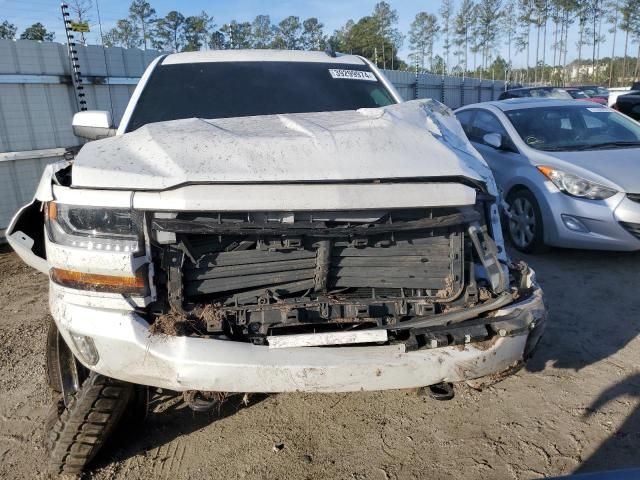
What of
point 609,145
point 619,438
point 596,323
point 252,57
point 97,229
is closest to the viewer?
point 97,229

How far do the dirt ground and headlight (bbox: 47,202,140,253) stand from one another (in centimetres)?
114

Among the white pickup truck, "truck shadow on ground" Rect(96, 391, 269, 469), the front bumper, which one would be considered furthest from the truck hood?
"truck shadow on ground" Rect(96, 391, 269, 469)

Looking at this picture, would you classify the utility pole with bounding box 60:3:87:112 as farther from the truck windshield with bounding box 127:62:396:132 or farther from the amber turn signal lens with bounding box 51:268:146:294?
the amber turn signal lens with bounding box 51:268:146:294

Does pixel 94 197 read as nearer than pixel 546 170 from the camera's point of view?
Yes

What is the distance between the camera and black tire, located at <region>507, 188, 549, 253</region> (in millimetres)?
4973

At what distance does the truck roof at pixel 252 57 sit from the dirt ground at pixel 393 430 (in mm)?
2375

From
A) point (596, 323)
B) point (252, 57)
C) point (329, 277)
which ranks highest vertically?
point (252, 57)

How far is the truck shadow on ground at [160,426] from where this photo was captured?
247 cm

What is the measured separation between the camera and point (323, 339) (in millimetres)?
1988

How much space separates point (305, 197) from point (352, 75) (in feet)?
7.38

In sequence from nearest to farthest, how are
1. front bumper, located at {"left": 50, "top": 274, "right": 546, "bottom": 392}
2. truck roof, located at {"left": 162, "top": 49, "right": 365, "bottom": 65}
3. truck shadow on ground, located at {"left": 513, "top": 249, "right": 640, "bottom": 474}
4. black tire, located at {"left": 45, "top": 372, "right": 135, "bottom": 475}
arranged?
front bumper, located at {"left": 50, "top": 274, "right": 546, "bottom": 392}
black tire, located at {"left": 45, "top": 372, "right": 135, "bottom": 475}
truck shadow on ground, located at {"left": 513, "top": 249, "right": 640, "bottom": 474}
truck roof, located at {"left": 162, "top": 49, "right": 365, "bottom": 65}

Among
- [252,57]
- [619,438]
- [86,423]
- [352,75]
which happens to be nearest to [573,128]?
[352,75]

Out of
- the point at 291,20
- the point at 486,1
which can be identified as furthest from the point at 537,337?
the point at 486,1

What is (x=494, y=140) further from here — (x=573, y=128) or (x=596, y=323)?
(x=596, y=323)
